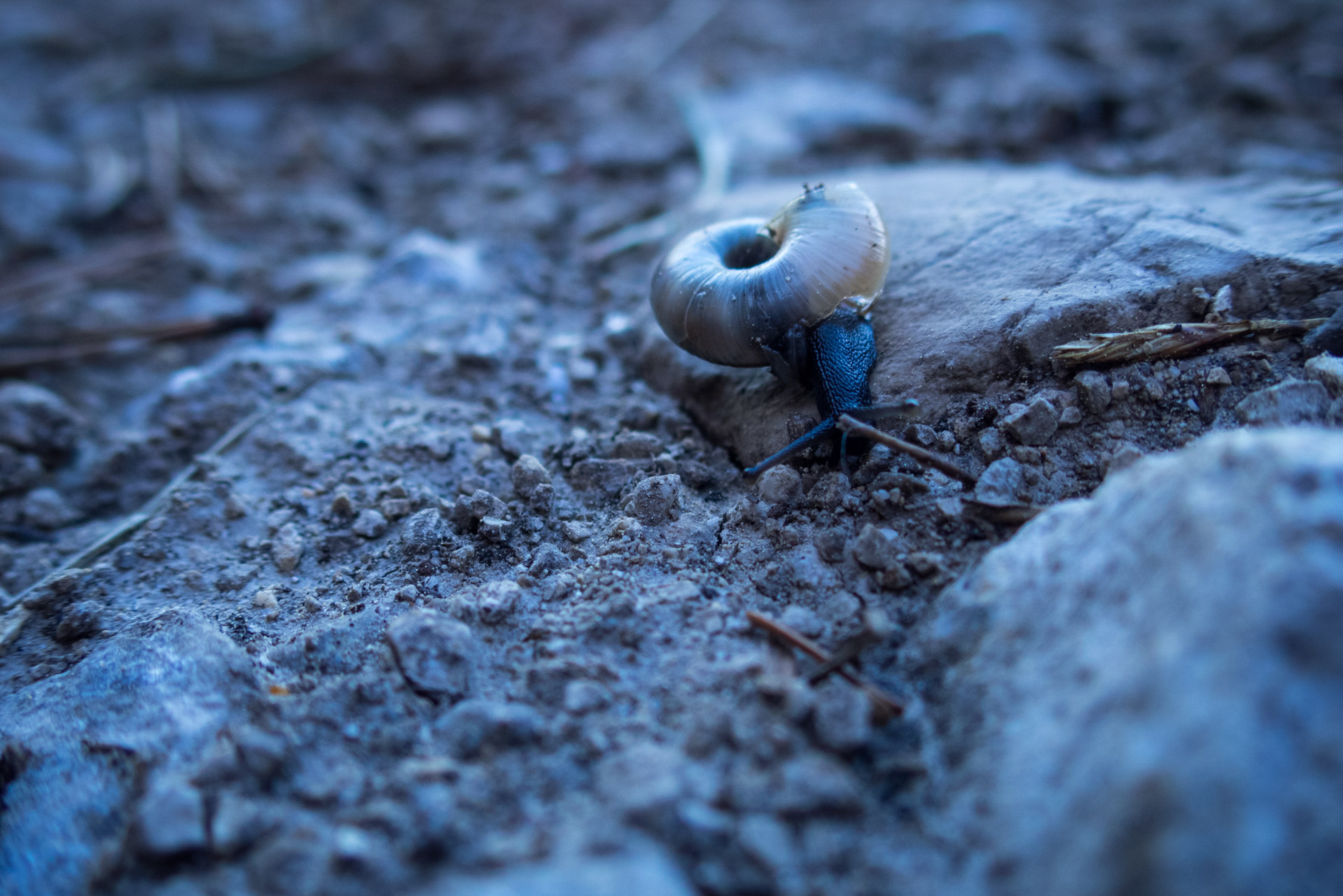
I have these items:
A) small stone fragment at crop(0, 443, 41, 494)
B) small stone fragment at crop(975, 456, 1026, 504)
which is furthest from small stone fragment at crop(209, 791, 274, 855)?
small stone fragment at crop(0, 443, 41, 494)

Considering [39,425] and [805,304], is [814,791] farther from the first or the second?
[39,425]

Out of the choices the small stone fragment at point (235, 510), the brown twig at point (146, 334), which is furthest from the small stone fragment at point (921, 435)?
the brown twig at point (146, 334)

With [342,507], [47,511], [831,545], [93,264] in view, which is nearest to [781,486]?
[831,545]

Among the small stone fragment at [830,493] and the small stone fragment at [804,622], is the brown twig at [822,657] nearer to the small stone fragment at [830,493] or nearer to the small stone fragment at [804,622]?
the small stone fragment at [804,622]

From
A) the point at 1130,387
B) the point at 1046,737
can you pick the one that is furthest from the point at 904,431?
the point at 1046,737

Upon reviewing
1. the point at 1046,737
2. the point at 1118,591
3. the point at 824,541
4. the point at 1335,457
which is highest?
the point at 1335,457

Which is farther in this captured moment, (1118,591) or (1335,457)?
(1118,591)

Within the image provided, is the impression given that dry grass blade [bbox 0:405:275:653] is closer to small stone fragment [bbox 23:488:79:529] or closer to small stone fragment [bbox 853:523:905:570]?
small stone fragment [bbox 23:488:79:529]

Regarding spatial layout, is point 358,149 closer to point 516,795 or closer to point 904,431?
point 904,431
